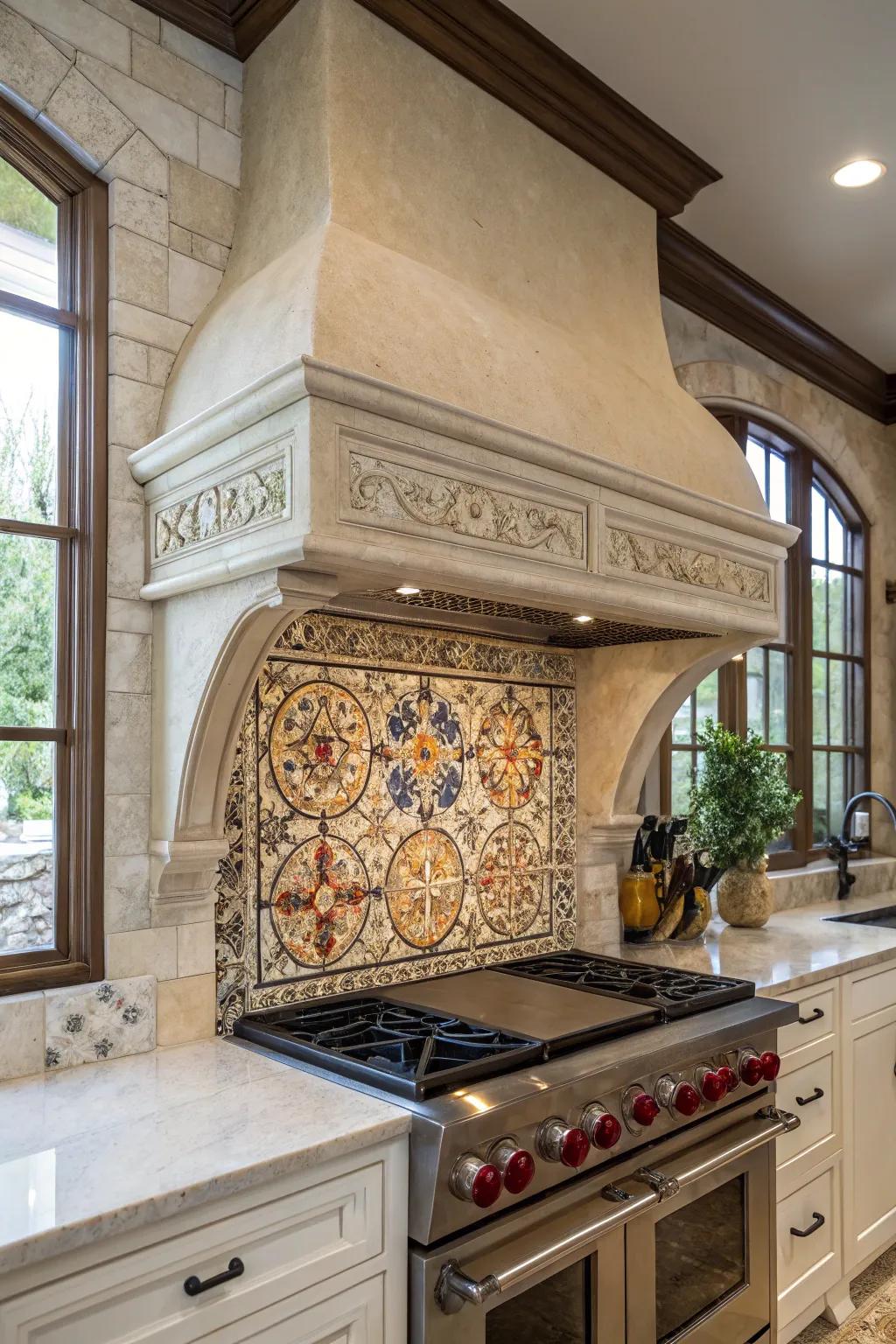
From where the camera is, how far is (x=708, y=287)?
358 centimetres

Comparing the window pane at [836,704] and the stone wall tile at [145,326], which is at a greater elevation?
the stone wall tile at [145,326]

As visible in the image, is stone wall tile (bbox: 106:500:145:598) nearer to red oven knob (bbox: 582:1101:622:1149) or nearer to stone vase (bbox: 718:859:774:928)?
red oven knob (bbox: 582:1101:622:1149)

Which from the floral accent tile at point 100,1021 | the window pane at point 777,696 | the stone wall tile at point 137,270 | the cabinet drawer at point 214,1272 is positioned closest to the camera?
the cabinet drawer at point 214,1272

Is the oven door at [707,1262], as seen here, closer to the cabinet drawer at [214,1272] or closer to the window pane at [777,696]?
the cabinet drawer at [214,1272]

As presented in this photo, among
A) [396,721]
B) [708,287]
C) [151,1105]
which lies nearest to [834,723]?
[708,287]

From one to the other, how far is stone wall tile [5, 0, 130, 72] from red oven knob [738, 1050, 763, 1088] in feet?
7.88

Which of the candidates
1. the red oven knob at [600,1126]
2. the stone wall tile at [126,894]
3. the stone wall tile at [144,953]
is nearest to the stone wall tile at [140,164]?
the stone wall tile at [126,894]

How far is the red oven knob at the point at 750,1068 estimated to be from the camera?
7.34ft

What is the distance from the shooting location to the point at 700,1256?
2.16 m

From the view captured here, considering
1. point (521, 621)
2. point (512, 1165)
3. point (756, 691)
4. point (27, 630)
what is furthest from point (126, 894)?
point (756, 691)

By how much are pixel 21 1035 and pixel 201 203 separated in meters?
1.67

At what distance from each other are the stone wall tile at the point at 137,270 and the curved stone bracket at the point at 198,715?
0.62 metres

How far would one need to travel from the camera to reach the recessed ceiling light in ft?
9.95

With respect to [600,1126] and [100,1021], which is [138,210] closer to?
[100,1021]
